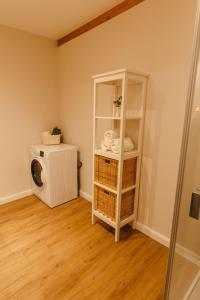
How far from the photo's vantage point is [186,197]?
3.05ft

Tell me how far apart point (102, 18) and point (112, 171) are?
1.84 m

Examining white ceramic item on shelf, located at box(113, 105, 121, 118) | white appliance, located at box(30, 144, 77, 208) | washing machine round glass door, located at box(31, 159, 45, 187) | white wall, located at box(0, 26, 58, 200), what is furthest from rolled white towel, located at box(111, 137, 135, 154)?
white wall, located at box(0, 26, 58, 200)

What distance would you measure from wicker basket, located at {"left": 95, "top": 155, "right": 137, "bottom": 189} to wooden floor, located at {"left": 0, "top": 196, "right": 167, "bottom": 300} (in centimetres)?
64

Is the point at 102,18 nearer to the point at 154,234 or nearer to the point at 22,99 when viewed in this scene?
the point at 22,99

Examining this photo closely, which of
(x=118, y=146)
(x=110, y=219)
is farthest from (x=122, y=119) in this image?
(x=110, y=219)

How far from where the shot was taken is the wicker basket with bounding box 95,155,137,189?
1877mm

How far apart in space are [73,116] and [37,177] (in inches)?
44.5

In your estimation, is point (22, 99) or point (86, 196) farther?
point (86, 196)

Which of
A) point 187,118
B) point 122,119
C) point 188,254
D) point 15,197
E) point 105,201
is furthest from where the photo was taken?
point 15,197

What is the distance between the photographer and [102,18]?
214 centimetres

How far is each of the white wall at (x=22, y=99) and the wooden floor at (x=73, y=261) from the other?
727 mm

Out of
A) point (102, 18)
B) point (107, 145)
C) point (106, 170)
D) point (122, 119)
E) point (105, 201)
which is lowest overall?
point (105, 201)

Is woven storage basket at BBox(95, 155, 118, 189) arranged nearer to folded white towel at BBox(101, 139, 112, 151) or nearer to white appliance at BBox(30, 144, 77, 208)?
folded white towel at BBox(101, 139, 112, 151)

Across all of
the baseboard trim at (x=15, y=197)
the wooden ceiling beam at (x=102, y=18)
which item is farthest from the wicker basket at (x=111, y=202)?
the wooden ceiling beam at (x=102, y=18)
